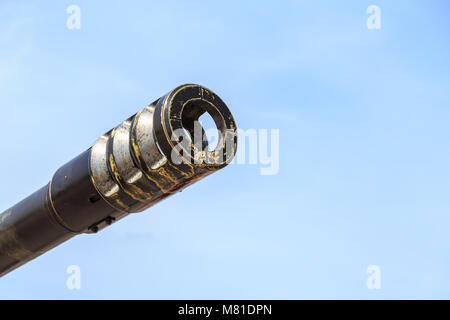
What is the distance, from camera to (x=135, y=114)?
8.12 m

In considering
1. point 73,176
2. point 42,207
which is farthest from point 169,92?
point 42,207

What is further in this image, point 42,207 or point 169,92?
point 42,207

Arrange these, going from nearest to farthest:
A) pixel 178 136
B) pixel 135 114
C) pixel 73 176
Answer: pixel 178 136
pixel 135 114
pixel 73 176

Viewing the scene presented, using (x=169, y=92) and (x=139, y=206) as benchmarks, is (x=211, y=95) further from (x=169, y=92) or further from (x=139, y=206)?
(x=139, y=206)

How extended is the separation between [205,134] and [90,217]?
1.80 m

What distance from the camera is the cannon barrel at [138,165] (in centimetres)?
768

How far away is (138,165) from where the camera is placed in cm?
786

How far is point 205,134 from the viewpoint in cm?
822

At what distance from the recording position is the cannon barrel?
303 inches

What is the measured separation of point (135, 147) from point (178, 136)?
1.67 feet

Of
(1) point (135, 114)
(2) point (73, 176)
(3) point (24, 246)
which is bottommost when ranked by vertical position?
(3) point (24, 246)

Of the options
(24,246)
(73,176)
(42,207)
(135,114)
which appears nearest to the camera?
(135,114)

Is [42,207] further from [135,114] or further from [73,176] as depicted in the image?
[135,114]

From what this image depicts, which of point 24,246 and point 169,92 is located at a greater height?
point 169,92
